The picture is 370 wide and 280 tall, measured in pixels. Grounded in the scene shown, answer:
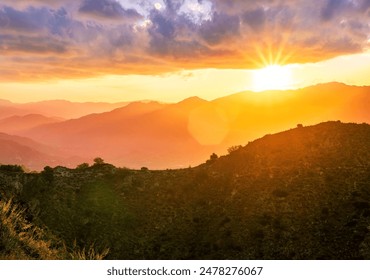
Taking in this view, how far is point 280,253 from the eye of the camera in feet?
118

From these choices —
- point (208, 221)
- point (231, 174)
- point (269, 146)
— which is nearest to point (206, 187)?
point (231, 174)

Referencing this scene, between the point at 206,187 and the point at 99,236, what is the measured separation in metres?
14.7

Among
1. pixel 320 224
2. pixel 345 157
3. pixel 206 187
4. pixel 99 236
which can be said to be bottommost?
pixel 99 236

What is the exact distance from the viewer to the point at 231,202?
4500 cm

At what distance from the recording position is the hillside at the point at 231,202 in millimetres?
37531

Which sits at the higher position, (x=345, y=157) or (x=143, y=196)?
(x=345, y=157)

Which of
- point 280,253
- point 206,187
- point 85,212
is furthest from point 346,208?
point 85,212

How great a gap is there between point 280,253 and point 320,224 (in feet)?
15.9

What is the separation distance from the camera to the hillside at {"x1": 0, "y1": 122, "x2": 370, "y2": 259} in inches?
1478

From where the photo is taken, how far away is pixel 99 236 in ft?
139

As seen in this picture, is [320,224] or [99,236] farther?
[99,236]
